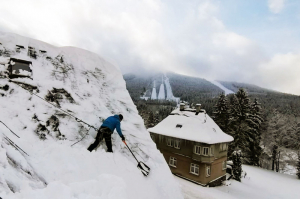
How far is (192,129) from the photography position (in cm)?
2430

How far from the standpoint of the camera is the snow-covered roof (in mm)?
22734

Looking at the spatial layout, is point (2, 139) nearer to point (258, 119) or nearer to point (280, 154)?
point (258, 119)

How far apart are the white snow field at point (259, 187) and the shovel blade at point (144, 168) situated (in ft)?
44.8

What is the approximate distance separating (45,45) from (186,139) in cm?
1909

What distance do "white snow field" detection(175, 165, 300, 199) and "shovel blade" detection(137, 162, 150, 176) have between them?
538 inches

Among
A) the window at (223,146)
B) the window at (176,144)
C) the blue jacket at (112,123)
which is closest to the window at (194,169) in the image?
the window at (176,144)

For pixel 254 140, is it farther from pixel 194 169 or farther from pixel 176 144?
pixel 176 144

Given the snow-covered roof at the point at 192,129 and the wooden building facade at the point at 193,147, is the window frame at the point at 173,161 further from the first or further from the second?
the snow-covered roof at the point at 192,129

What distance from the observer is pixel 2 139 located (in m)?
4.48

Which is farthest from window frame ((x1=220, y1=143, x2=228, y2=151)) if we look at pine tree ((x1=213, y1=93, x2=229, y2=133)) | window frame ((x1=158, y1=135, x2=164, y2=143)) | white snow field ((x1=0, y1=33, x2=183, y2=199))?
white snow field ((x1=0, y1=33, x2=183, y2=199))

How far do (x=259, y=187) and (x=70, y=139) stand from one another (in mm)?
28608

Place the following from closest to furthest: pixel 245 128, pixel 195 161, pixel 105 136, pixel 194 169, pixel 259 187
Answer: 1. pixel 105 136
2. pixel 195 161
3. pixel 194 169
4. pixel 259 187
5. pixel 245 128

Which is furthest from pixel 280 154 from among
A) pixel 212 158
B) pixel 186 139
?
pixel 186 139

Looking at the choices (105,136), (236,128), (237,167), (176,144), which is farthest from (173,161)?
(105,136)
